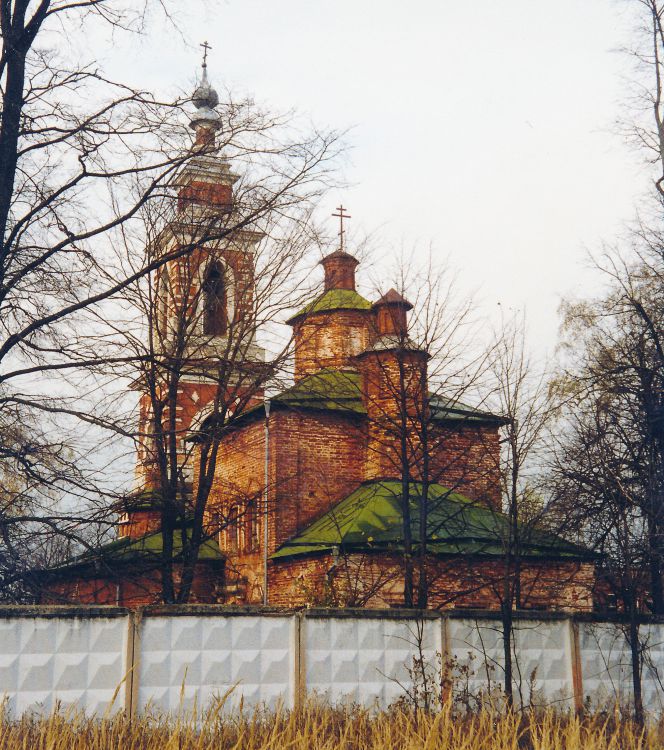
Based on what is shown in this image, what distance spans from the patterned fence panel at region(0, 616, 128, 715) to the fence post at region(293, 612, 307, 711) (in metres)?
1.87

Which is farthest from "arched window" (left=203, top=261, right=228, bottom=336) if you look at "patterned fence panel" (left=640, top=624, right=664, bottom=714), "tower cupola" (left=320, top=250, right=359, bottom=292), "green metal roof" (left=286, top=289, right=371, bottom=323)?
"patterned fence panel" (left=640, top=624, right=664, bottom=714)

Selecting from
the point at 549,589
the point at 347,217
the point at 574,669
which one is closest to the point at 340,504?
the point at 549,589

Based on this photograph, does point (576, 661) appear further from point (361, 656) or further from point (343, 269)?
point (343, 269)

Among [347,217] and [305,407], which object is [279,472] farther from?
[347,217]

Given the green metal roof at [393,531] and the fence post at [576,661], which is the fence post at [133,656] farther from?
the green metal roof at [393,531]

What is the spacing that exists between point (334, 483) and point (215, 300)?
24.4 ft

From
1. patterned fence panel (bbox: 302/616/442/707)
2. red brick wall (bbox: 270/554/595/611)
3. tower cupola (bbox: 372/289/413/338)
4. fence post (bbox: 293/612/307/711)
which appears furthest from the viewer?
tower cupola (bbox: 372/289/413/338)

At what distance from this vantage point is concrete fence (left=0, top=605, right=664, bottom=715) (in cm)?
947

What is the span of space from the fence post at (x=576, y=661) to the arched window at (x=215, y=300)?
9107mm

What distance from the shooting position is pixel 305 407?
2391 cm

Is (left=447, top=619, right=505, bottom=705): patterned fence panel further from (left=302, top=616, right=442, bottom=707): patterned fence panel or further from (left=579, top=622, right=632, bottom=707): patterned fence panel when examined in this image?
(left=579, top=622, right=632, bottom=707): patterned fence panel

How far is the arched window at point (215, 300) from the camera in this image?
63.3 feet

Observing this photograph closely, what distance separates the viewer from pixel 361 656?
1077 centimetres

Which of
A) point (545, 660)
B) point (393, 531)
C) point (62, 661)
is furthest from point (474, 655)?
point (393, 531)
